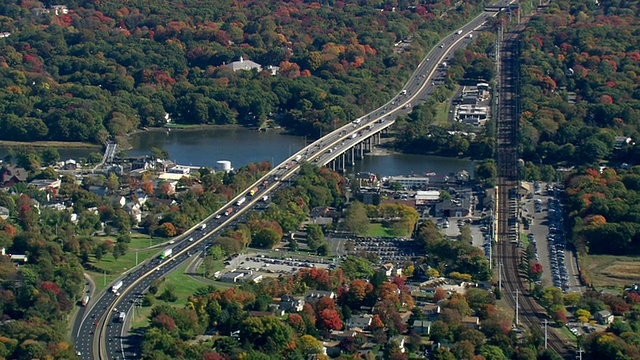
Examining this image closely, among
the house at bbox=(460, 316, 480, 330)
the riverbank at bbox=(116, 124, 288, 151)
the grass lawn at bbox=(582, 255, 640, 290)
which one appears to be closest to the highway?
the riverbank at bbox=(116, 124, 288, 151)

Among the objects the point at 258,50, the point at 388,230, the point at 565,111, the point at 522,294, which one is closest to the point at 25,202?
the point at 388,230

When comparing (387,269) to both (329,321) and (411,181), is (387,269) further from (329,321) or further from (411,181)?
(411,181)

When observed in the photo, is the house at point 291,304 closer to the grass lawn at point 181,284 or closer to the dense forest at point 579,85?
the grass lawn at point 181,284

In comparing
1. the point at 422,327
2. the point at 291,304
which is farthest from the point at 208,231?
the point at 422,327

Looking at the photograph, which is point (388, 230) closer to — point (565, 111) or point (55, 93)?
point (565, 111)

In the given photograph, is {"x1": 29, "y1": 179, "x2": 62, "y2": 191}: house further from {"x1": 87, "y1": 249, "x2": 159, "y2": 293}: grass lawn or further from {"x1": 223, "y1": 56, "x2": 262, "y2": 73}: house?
{"x1": 223, "y1": 56, "x2": 262, "y2": 73}: house

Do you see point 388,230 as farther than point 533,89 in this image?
No

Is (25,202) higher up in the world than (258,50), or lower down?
lower down
